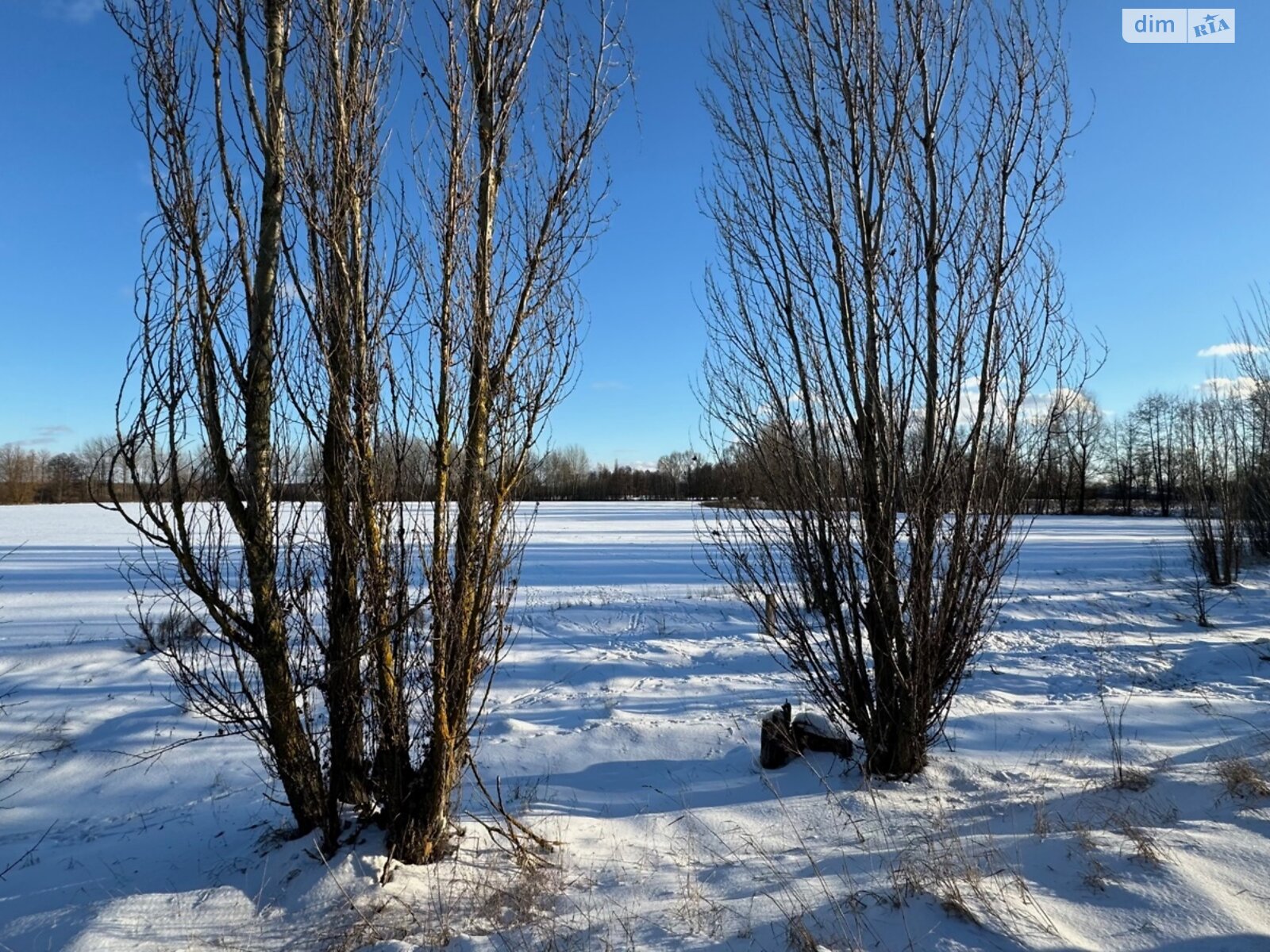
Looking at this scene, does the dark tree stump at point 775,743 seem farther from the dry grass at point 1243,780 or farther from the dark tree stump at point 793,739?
the dry grass at point 1243,780

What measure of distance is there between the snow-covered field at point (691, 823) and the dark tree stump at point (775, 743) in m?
0.12

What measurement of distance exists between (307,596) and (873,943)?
2.95 meters

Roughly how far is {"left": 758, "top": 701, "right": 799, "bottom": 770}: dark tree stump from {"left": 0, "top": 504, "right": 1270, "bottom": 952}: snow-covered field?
0.41 ft

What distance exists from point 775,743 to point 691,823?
1.06m

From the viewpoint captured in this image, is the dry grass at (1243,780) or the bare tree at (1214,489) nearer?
the dry grass at (1243,780)

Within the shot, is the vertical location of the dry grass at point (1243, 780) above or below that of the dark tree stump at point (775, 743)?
above

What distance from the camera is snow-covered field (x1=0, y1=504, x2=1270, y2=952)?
9.43 feet

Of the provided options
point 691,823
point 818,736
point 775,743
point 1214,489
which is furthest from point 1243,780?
point 1214,489

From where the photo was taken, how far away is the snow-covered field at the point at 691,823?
2.87 metres

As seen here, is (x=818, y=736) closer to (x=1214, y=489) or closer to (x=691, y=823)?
(x=691, y=823)

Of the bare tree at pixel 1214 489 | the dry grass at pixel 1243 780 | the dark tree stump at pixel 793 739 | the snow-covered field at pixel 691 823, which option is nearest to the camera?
the snow-covered field at pixel 691 823

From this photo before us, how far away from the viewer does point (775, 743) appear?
4.92m

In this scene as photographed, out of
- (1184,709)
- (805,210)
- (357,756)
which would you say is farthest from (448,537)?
(1184,709)

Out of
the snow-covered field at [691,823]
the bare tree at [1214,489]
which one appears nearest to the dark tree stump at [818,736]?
the snow-covered field at [691,823]
